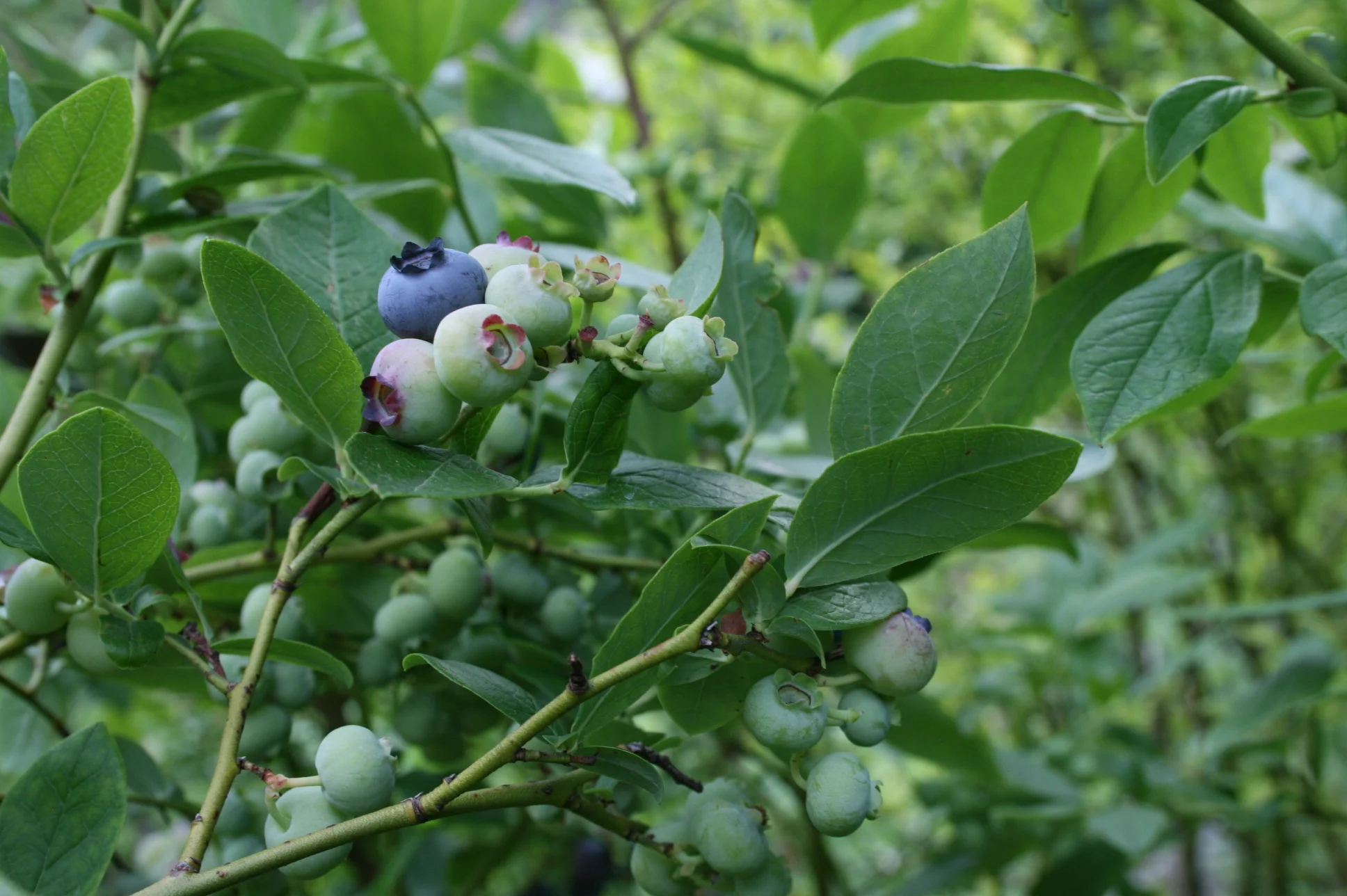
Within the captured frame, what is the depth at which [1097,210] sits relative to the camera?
657 millimetres

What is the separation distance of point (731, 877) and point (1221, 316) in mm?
370

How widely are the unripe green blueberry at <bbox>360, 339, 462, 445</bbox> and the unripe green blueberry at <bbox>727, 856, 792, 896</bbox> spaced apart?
246 mm

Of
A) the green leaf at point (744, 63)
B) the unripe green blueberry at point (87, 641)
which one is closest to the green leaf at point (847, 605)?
the unripe green blueberry at point (87, 641)

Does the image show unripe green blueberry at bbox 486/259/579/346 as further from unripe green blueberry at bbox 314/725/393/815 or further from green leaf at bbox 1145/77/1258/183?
green leaf at bbox 1145/77/1258/183

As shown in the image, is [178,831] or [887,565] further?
[178,831]

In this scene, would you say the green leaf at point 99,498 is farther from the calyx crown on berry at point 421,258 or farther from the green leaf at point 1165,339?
the green leaf at point 1165,339

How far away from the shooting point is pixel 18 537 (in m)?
0.42

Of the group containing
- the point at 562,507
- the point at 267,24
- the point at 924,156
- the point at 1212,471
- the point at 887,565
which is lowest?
the point at 1212,471

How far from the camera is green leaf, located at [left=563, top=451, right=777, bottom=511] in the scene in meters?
0.41

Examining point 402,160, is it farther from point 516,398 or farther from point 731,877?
point 731,877

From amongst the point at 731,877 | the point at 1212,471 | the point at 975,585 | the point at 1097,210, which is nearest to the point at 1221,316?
the point at 1097,210

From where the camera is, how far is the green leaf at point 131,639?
1.42ft

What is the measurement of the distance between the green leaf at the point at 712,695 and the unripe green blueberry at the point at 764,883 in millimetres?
66

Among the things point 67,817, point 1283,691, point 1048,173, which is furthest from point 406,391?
point 1283,691
